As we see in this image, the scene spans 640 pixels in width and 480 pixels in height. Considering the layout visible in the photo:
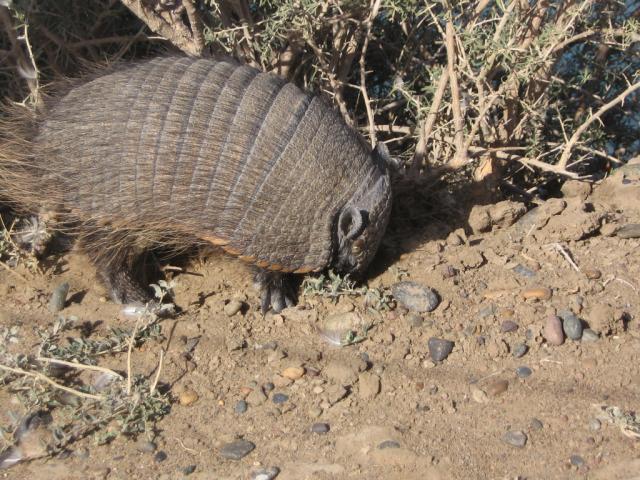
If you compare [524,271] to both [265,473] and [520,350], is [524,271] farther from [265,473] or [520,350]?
[265,473]

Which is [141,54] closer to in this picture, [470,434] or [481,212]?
[481,212]

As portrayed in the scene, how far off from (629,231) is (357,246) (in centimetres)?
166

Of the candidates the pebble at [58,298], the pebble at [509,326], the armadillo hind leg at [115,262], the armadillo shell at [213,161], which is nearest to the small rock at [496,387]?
the pebble at [509,326]

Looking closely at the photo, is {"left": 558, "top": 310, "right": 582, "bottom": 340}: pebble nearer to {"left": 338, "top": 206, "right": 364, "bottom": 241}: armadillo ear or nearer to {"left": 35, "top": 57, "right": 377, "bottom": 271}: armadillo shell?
{"left": 338, "top": 206, "right": 364, "bottom": 241}: armadillo ear

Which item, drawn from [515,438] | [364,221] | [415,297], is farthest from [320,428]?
[364,221]

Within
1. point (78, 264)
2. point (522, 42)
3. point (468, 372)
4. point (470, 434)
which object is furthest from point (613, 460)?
point (78, 264)

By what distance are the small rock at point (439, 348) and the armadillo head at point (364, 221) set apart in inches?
28.4

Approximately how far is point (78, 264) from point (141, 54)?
5.54ft

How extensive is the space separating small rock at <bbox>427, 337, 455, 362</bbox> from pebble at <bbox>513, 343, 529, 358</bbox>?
0.32 metres

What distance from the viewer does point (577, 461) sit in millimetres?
3035

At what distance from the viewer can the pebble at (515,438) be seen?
3.15 metres

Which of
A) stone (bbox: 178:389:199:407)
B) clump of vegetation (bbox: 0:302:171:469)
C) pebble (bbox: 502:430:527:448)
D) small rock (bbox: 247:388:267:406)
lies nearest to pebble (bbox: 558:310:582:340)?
pebble (bbox: 502:430:527:448)

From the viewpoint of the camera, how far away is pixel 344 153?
423 cm

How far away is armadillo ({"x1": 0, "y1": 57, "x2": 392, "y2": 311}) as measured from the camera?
411 cm
